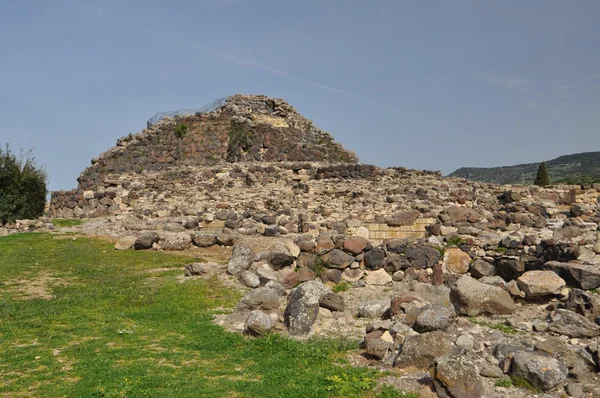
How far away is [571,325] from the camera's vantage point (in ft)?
26.4

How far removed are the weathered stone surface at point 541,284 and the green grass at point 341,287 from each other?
159 inches

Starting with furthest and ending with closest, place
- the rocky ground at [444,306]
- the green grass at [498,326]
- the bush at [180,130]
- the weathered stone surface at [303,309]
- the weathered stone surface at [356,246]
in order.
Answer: the bush at [180,130], the weathered stone surface at [356,246], the weathered stone surface at [303,309], the green grass at [498,326], the rocky ground at [444,306]

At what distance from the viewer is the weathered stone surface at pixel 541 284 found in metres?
9.90

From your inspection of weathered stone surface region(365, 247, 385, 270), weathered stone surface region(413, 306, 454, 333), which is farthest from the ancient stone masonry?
weathered stone surface region(413, 306, 454, 333)

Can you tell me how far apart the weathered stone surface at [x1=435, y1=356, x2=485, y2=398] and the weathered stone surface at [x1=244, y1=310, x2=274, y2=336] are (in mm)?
3451

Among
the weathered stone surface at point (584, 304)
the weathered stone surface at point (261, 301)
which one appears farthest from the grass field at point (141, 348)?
the weathered stone surface at point (584, 304)

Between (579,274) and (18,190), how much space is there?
1035 inches

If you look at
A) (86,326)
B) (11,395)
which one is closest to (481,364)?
(11,395)

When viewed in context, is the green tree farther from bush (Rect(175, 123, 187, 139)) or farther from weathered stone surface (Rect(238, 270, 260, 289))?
weathered stone surface (Rect(238, 270, 260, 289))

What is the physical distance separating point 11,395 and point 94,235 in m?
15.5

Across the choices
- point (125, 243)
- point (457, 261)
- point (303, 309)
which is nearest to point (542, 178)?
point (457, 261)

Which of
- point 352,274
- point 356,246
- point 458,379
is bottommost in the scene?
point 458,379

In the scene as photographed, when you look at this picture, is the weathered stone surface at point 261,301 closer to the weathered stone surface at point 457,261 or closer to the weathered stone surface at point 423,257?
the weathered stone surface at point 423,257

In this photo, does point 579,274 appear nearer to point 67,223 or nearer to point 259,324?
point 259,324
